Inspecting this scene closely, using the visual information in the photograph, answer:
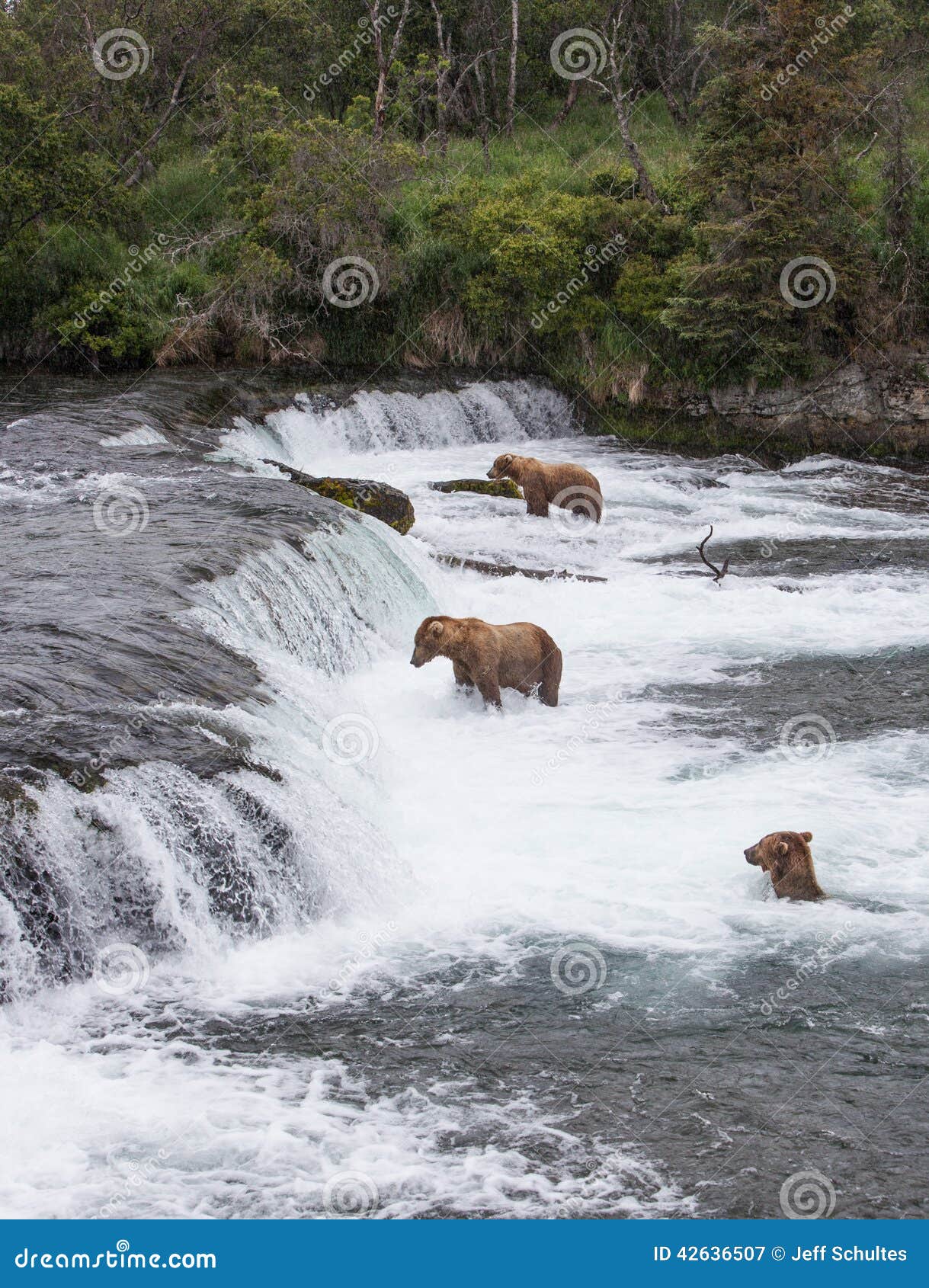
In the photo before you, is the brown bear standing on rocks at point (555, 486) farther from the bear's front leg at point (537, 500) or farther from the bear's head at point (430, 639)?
the bear's head at point (430, 639)

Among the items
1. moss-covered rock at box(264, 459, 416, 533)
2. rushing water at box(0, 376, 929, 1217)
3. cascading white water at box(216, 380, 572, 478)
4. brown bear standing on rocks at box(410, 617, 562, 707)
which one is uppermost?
cascading white water at box(216, 380, 572, 478)

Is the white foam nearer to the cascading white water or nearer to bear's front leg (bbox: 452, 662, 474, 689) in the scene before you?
the cascading white water

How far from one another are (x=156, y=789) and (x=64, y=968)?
1.18m

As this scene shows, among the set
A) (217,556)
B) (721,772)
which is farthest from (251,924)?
(217,556)

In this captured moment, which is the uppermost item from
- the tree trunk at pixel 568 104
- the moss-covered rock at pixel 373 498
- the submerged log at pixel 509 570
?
the tree trunk at pixel 568 104

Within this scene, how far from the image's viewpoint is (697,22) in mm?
37125

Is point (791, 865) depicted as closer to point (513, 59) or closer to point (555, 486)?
point (555, 486)

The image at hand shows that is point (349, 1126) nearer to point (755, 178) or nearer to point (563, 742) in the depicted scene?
point (563, 742)

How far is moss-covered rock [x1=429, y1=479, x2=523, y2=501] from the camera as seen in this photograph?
17.9m

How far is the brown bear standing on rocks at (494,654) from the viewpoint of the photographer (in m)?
10.2

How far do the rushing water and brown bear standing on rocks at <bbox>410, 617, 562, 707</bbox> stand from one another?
310 millimetres

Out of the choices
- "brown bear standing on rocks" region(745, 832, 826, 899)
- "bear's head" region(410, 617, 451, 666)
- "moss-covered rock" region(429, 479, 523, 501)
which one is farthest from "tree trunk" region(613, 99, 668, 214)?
"brown bear standing on rocks" region(745, 832, 826, 899)

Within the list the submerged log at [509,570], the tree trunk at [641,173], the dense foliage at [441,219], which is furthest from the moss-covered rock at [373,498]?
the tree trunk at [641,173]

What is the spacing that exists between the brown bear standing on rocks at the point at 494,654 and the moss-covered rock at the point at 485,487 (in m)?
7.22
